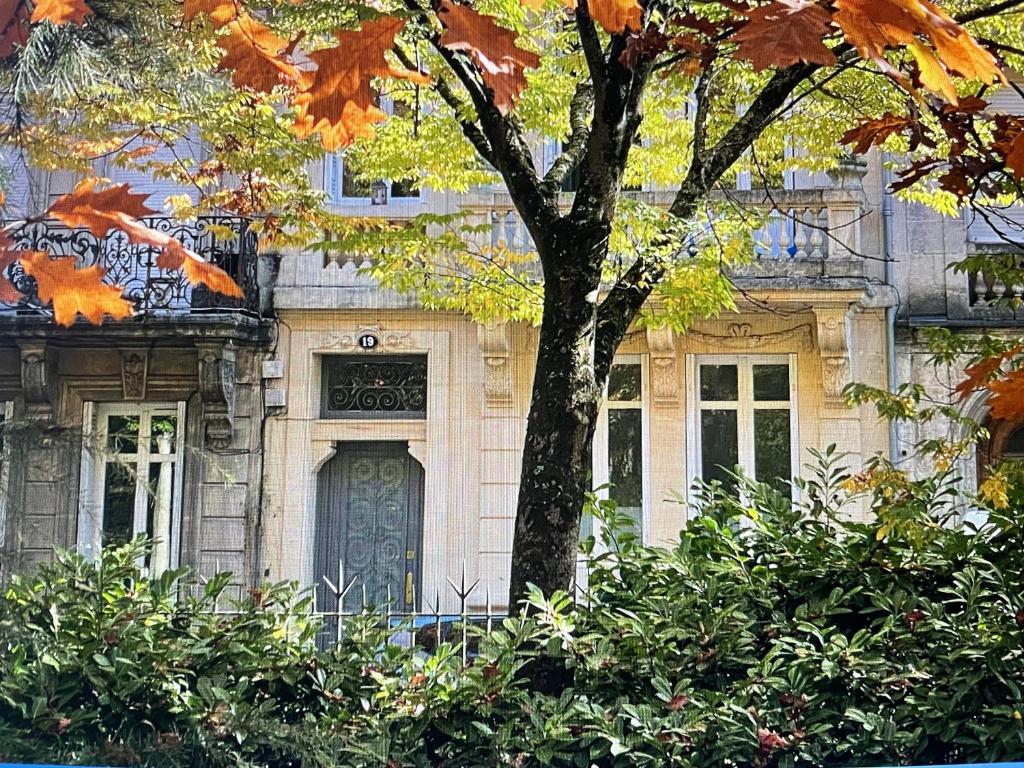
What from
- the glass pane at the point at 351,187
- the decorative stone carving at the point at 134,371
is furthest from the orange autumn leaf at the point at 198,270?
the glass pane at the point at 351,187

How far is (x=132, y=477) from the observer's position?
3887 mm

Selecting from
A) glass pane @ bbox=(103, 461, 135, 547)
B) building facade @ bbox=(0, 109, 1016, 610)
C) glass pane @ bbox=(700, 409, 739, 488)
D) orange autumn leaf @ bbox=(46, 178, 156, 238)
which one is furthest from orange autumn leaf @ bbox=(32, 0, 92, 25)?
glass pane @ bbox=(700, 409, 739, 488)

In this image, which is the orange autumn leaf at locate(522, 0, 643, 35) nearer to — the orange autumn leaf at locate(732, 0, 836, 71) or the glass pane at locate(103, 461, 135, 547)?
the orange autumn leaf at locate(732, 0, 836, 71)

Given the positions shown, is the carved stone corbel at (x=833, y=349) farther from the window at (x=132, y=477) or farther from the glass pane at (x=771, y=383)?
the window at (x=132, y=477)

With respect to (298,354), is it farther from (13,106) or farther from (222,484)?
(13,106)

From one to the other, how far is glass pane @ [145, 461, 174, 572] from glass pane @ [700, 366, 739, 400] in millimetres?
4390

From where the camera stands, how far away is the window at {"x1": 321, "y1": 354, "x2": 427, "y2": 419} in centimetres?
904

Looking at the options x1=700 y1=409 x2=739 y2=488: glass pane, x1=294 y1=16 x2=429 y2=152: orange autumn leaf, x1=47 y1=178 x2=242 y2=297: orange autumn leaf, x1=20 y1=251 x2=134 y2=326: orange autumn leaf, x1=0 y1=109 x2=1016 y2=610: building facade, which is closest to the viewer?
x1=47 y1=178 x2=242 y2=297: orange autumn leaf

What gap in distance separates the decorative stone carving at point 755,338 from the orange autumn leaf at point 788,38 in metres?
6.66

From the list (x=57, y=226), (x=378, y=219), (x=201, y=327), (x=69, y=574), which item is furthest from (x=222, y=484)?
(x=57, y=226)

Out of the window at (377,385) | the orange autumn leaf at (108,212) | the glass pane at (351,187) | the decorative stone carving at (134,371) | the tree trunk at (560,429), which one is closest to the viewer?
the orange autumn leaf at (108,212)

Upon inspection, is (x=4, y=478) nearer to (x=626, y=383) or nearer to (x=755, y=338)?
(x=626, y=383)

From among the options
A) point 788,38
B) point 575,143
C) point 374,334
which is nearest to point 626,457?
point 374,334

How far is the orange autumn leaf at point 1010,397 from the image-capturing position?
3.14 m
